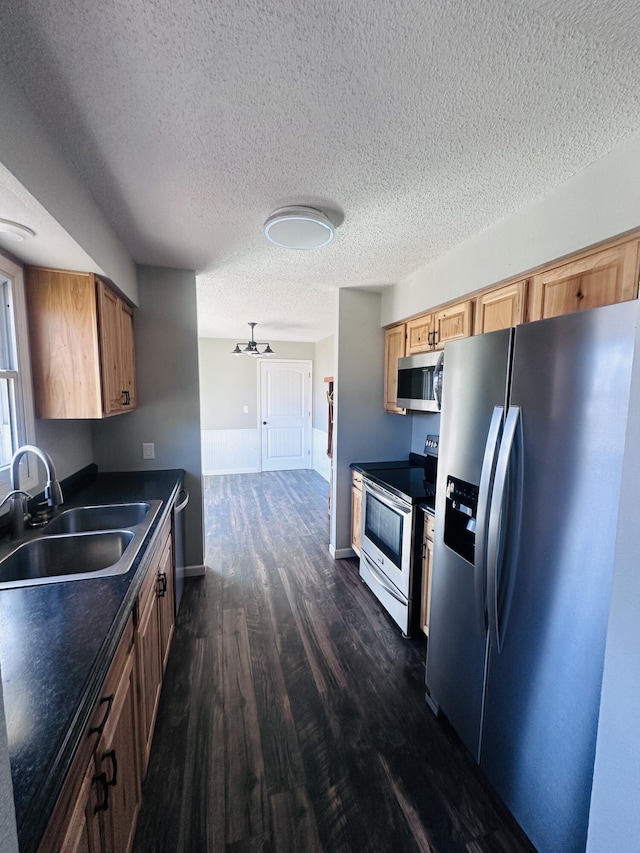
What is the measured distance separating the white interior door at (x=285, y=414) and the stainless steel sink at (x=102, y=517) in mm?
4427

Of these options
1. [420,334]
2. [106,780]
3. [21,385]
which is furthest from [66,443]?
[420,334]

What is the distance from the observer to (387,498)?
7.88 feet

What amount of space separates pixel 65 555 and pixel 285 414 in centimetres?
500

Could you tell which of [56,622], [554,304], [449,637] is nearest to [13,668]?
[56,622]

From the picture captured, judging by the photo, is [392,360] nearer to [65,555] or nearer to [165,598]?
[165,598]

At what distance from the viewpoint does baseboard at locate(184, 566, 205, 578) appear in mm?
2889

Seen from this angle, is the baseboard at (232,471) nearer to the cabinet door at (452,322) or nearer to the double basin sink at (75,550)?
the double basin sink at (75,550)

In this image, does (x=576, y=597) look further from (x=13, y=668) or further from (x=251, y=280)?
(x=251, y=280)

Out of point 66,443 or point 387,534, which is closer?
point 66,443

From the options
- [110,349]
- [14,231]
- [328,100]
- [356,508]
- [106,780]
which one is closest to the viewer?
[106,780]

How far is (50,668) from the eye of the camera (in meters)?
0.82

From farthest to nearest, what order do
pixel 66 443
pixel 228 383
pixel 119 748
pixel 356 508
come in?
pixel 228 383 < pixel 356 508 < pixel 66 443 < pixel 119 748

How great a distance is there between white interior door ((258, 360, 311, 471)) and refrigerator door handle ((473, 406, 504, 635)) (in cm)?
521

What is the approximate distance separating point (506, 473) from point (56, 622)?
1455 mm
